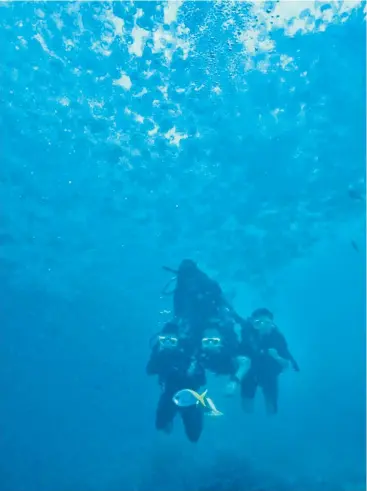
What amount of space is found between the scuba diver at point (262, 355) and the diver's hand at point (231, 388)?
1.53 ft

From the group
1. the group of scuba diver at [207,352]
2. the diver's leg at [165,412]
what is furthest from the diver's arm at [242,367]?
the diver's leg at [165,412]

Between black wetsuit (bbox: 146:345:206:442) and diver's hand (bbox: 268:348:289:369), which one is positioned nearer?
black wetsuit (bbox: 146:345:206:442)

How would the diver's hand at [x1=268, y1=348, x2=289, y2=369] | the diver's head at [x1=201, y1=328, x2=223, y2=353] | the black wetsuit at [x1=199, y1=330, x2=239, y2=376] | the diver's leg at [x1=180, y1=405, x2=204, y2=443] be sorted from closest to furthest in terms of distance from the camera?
1. the diver's leg at [x1=180, y1=405, x2=204, y2=443]
2. the diver's head at [x1=201, y1=328, x2=223, y2=353]
3. the black wetsuit at [x1=199, y1=330, x2=239, y2=376]
4. the diver's hand at [x1=268, y1=348, x2=289, y2=369]

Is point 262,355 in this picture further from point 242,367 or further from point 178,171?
point 178,171

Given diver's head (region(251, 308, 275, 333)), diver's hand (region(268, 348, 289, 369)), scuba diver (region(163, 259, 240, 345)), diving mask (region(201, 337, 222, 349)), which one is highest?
scuba diver (region(163, 259, 240, 345))

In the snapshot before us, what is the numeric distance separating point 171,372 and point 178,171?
10.2 m

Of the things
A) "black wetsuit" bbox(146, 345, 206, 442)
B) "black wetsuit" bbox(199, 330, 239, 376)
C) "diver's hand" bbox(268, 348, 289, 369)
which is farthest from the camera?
"diver's hand" bbox(268, 348, 289, 369)

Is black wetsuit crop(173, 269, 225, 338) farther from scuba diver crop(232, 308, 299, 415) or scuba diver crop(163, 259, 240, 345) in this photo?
scuba diver crop(232, 308, 299, 415)

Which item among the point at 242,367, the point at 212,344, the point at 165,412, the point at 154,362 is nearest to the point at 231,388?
the point at 242,367

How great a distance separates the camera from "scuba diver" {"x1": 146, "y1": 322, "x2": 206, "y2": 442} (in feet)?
35.9

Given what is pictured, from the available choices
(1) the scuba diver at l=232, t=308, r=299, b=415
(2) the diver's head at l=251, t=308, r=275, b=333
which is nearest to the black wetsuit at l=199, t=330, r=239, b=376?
(1) the scuba diver at l=232, t=308, r=299, b=415

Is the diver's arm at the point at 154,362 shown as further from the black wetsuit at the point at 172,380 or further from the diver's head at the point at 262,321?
the diver's head at the point at 262,321

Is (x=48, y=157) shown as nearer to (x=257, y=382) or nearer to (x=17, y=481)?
(x=257, y=382)

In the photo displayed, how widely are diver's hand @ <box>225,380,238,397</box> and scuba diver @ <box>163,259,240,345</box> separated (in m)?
1.61
